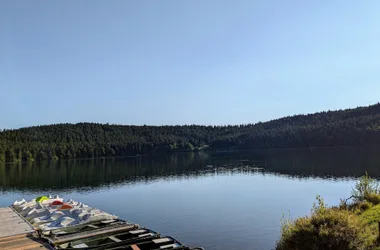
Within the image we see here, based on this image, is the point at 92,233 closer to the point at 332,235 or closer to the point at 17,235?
the point at 17,235

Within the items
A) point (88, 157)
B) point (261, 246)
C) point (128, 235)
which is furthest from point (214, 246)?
point (88, 157)

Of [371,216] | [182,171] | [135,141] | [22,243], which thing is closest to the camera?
[371,216]

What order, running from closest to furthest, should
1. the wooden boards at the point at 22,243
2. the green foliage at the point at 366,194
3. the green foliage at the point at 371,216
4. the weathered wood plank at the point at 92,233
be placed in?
1. the green foliage at the point at 371,216
2. the wooden boards at the point at 22,243
3. the weathered wood plank at the point at 92,233
4. the green foliage at the point at 366,194

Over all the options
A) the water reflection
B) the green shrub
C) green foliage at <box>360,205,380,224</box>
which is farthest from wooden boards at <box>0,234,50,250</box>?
the water reflection

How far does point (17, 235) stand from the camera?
58.7 ft

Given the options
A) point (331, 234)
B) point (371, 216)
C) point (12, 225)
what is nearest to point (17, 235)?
point (12, 225)

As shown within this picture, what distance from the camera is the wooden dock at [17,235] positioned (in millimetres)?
15822

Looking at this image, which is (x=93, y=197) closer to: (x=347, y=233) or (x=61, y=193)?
(x=61, y=193)

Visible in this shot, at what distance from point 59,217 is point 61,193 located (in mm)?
30774

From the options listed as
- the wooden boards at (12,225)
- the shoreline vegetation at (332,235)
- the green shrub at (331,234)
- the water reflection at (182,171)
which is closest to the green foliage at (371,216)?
the shoreline vegetation at (332,235)

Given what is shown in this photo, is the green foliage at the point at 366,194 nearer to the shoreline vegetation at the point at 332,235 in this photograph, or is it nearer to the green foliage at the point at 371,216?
the green foliage at the point at 371,216

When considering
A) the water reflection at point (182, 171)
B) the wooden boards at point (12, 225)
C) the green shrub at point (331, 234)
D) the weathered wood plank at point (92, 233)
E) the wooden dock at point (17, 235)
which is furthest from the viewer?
the water reflection at point (182, 171)

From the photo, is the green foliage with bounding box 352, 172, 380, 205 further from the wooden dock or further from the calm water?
the wooden dock

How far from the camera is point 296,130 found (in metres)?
174
